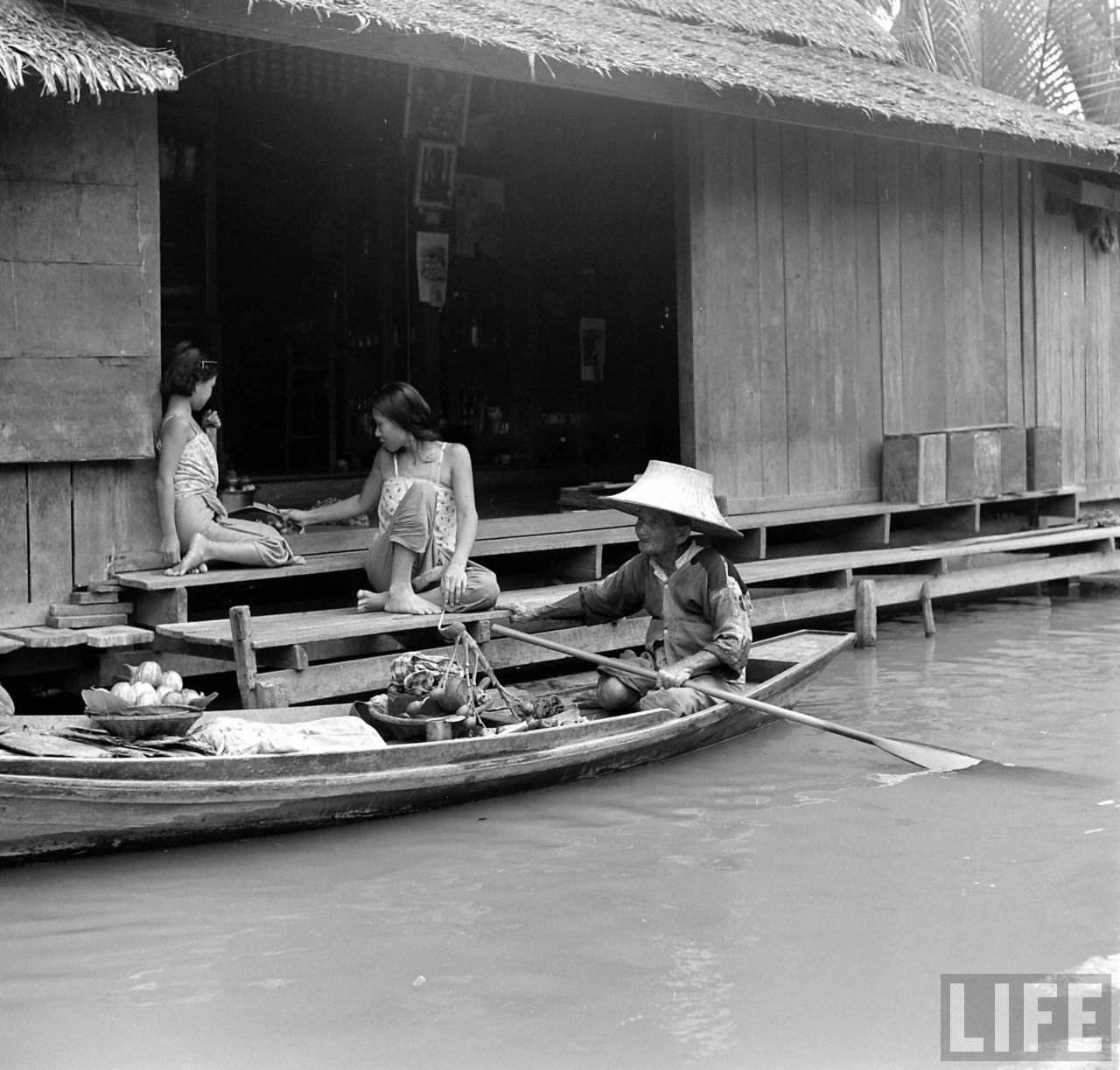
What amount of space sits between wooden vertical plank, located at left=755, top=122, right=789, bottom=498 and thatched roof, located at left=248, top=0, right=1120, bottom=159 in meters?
0.63

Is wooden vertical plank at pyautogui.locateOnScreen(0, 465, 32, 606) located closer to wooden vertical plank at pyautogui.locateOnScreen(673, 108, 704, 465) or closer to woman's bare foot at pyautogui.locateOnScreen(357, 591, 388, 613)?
woman's bare foot at pyautogui.locateOnScreen(357, 591, 388, 613)

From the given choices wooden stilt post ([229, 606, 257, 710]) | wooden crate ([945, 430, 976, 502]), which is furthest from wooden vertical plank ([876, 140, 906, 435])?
wooden stilt post ([229, 606, 257, 710])

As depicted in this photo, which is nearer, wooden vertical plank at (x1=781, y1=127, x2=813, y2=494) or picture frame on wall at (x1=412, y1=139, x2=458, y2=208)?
wooden vertical plank at (x1=781, y1=127, x2=813, y2=494)

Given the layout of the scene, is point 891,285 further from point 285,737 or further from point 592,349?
point 285,737

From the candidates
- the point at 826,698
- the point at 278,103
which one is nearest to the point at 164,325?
the point at 278,103

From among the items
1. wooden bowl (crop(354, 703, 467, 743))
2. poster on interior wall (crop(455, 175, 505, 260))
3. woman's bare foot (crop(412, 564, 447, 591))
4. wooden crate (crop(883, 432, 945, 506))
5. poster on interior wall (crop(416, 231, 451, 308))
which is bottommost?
wooden bowl (crop(354, 703, 467, 743))

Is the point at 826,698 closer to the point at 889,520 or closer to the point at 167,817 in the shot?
the point at 889,520

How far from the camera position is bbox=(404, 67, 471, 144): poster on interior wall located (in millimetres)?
9695

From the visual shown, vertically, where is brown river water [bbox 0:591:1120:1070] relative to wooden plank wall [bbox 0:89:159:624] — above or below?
below

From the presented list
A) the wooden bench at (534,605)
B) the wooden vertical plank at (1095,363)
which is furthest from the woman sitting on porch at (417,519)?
the wooden vertical plank at (1095,363)

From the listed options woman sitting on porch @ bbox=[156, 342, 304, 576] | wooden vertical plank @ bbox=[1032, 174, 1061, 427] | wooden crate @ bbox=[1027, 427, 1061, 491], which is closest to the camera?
woman sitting on porch @ bbox=[156, 342, 304, 576]

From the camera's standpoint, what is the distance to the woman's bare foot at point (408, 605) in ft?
23.4

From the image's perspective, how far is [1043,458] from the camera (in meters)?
11.5

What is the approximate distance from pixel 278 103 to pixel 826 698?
5.43 meters
